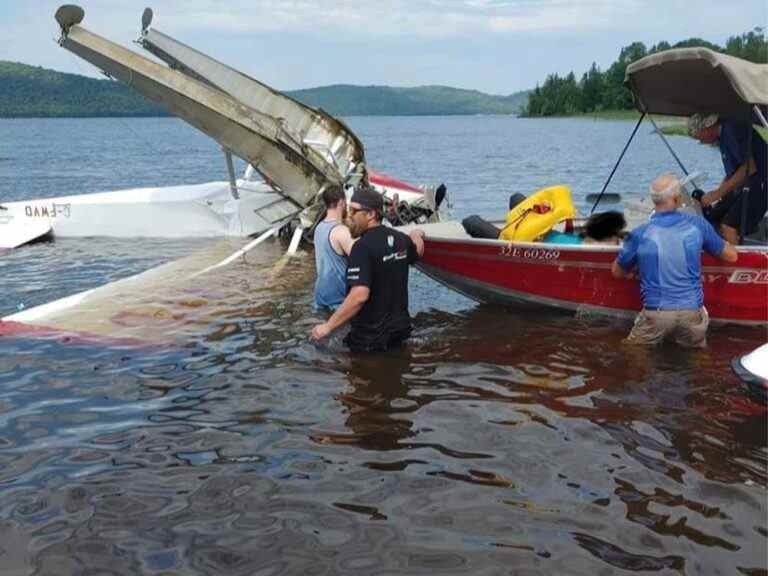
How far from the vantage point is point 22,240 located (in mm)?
17734

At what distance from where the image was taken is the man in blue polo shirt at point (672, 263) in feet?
26.4

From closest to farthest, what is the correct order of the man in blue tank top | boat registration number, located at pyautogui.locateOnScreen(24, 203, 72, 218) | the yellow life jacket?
the man in blue tank top < the yellow life jacket < boat registration number, located at pyautogui.locateOnScreen(24, 203, 72, 218)

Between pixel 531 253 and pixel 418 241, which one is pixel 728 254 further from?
pixel 418 241

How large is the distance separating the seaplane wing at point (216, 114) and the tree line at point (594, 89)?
11856 cm

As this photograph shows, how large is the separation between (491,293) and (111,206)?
38.4 feet

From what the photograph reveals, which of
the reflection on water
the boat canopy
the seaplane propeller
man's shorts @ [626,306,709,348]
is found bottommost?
the reflection on water

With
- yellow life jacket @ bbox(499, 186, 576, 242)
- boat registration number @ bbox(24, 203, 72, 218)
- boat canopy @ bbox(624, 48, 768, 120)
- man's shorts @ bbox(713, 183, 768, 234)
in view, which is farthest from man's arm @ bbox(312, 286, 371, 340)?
boat registration number @ bbox(24, 203, 72, 218)

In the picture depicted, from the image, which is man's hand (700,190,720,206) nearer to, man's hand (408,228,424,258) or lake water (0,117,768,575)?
lake water (0,117,768,575)

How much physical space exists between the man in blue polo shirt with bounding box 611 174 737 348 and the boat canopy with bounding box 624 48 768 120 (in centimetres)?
145

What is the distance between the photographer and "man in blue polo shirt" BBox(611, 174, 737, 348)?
26.4 feet

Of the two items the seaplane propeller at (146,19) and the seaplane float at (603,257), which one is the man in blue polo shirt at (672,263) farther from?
the seaplane propeller at (146,19)

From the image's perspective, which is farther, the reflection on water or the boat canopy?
the boat canopy

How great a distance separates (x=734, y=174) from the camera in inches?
374

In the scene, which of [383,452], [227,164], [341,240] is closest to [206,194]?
[227,164]
